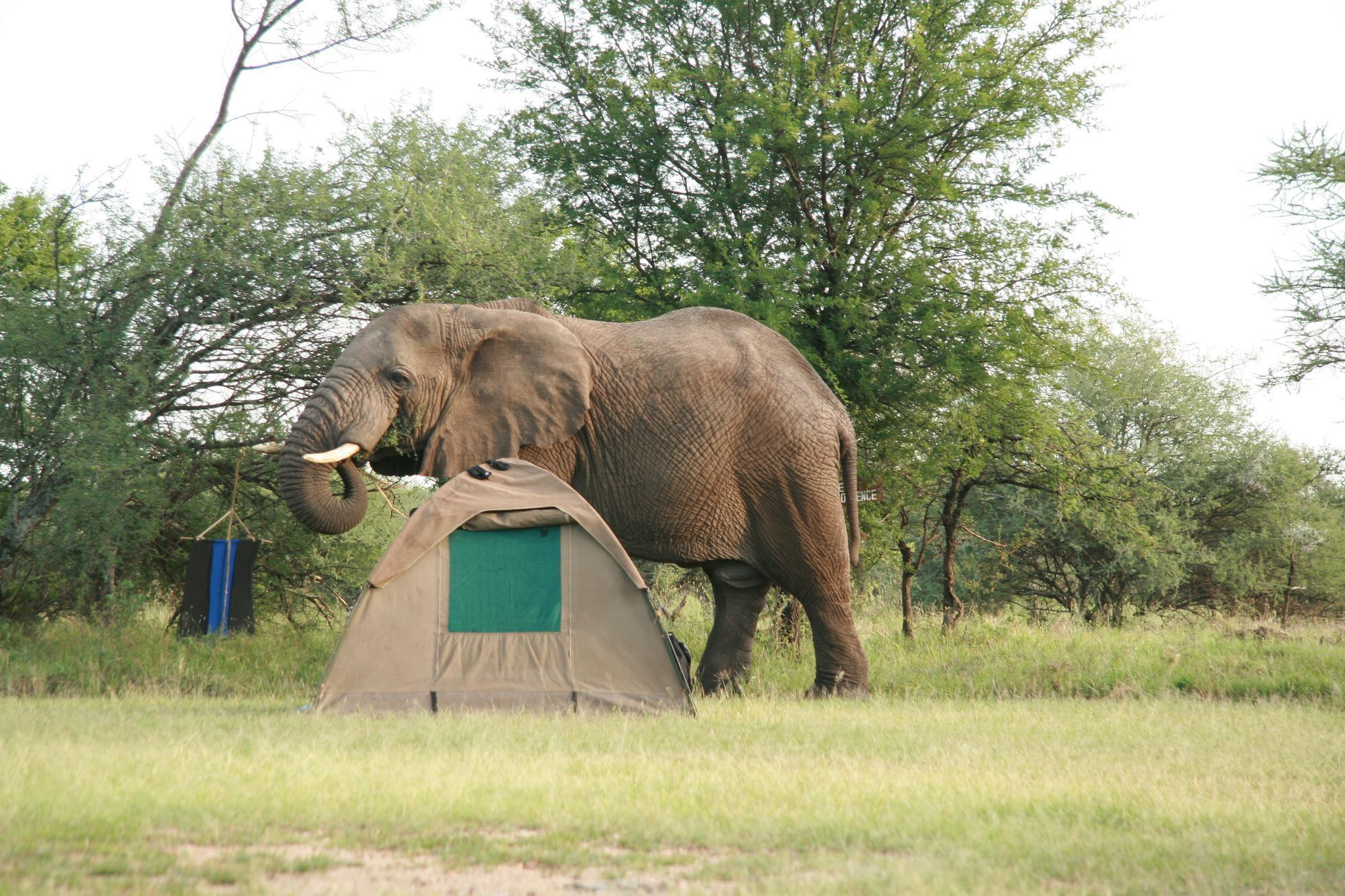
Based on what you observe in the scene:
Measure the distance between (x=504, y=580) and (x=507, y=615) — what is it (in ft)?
0.85

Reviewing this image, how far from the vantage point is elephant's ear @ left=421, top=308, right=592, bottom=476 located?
1002 cm

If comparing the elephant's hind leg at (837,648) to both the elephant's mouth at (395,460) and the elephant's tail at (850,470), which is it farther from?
the elephant's mouth at (395,460)

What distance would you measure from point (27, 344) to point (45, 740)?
5.10 m

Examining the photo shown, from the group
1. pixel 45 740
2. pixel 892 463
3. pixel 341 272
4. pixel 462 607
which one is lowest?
pixel 45 740

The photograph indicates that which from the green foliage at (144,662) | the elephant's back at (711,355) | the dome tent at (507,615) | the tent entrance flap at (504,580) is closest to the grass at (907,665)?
the green foliage at (144,662)

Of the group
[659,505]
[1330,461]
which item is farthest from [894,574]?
[659,505]

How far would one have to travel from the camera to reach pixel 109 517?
400 inches

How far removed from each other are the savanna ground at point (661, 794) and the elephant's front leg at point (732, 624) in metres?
1.17

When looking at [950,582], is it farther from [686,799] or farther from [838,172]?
[686,799]

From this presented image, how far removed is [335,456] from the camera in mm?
9125

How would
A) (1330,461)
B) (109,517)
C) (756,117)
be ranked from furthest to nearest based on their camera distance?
(1330,461)
(756,117)
(109,517)

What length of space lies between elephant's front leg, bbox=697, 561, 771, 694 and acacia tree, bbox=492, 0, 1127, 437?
306 cm

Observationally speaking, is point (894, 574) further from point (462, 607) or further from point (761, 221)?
point (462, 607)

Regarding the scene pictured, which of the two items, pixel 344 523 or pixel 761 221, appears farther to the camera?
pixel 761 221
